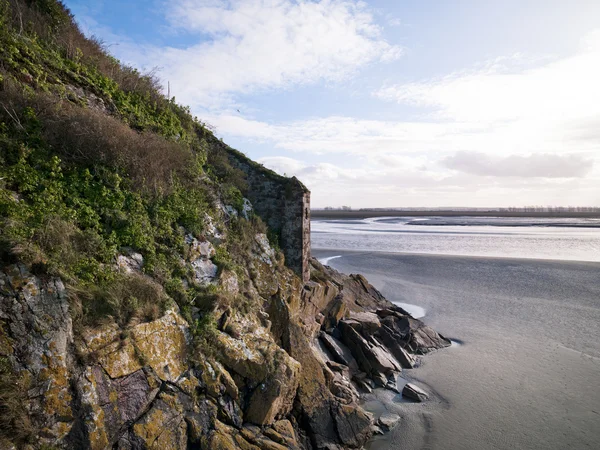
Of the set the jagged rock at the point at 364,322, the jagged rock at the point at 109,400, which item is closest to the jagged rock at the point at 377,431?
the jagged rock at the point at 364,322

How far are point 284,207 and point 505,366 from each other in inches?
362

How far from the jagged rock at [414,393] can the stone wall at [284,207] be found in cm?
449

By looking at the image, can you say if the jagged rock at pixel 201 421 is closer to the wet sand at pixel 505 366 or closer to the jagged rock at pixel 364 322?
the wet sand at pixel 505 366

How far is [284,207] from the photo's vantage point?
1184 cm

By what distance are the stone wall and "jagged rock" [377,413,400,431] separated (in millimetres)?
4664

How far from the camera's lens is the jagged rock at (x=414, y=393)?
1001 centimetres

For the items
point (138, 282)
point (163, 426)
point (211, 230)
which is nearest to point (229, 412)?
point (163, 426)

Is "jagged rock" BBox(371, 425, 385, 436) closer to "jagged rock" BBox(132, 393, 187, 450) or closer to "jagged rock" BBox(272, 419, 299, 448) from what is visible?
"jagged rock" BBox(272, 419, 299, 448)

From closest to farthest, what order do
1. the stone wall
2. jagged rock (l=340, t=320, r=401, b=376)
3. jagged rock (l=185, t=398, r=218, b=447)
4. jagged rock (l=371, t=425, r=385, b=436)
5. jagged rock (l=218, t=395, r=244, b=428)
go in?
1. jagged rock (l=185, t=398, r=218, b=447)
2. jagged rock (l=218, t=395, r=244, b=428)
3. jagged rock (l=371, t=425, r=385, b=436)
4. jagged rock (l=340, t=320, r=401, b=376)
5. the stone wall

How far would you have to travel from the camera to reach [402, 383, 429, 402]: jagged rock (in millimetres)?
10008

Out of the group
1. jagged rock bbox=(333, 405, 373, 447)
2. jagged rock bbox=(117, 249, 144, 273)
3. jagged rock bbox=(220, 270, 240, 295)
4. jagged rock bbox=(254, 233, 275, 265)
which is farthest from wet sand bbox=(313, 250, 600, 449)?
jagged rock bbox=(117, 249, 144, 273)

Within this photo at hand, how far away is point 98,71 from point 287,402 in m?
9.96

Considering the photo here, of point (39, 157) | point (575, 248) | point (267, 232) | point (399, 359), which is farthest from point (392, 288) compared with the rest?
point (575, 248)

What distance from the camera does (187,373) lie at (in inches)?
234
